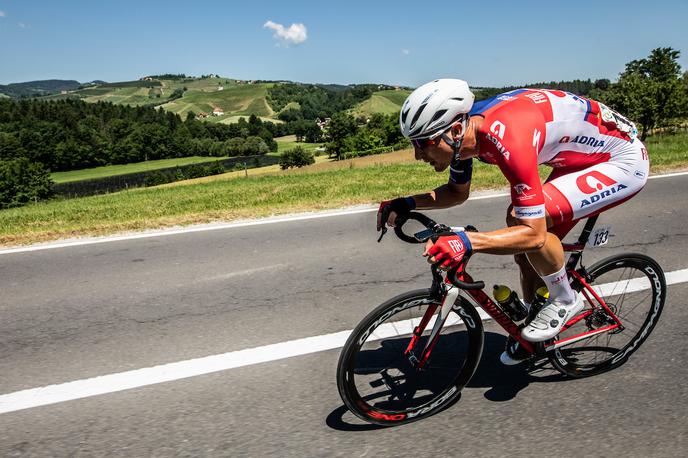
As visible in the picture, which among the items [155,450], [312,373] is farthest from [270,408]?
[155,450]

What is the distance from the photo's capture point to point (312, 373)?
312cm

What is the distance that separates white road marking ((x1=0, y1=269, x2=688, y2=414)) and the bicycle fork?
0.20 feet

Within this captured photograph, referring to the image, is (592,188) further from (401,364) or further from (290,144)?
(290,144)

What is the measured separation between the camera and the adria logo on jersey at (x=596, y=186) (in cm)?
271

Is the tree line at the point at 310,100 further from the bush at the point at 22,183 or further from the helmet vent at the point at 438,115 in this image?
the helmet vent at the point at 438,115

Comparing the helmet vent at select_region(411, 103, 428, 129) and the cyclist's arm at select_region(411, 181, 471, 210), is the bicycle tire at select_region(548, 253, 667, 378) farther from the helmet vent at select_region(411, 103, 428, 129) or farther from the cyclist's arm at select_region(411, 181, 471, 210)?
the helmet vent at select_region(411, 103, 428, 129)

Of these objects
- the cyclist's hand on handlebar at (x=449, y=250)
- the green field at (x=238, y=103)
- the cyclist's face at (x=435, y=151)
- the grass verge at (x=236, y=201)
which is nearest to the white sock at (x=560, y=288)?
the cyclist's hand on handlebar at (x=449, y=250)

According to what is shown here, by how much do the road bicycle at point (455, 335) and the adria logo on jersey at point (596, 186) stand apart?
21 cm

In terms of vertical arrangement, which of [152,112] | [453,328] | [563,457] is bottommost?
[563,457]

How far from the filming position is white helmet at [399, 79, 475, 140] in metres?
2.33

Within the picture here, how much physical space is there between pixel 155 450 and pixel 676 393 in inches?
110

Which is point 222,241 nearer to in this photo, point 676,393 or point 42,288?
point 42,288

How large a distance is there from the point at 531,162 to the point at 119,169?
3959 inches

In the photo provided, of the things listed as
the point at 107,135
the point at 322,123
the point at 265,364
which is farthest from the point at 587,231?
the point at 322,123
